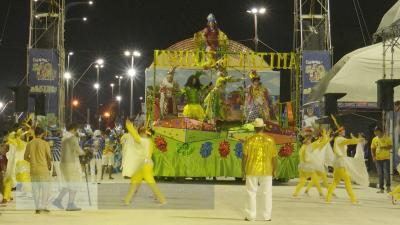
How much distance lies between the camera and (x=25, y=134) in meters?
14.9

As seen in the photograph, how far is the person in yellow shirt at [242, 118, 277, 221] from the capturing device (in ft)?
34.8

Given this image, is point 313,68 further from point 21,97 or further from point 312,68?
point 21,97

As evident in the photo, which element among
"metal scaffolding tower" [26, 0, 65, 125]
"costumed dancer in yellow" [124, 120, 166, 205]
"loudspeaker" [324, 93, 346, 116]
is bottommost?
"costumed dancer in yellow" [124, 120, 166, 205]

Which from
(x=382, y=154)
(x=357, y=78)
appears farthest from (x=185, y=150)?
(x=357, y=78)

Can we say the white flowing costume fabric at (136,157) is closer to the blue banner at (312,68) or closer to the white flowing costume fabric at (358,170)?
the white flowing costume fabric at (358,170)

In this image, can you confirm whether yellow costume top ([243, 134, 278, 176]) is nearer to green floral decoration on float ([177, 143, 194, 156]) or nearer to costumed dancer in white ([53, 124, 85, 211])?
costumed dancer in white ([53, 124, 85, 211])

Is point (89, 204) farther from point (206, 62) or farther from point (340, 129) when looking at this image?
point (206, 62)

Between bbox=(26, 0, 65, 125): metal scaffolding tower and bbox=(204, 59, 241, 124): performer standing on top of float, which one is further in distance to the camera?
bbox=(26, 0, 65, 125): metal scaffolding tower

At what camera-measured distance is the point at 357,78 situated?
89.1 ft

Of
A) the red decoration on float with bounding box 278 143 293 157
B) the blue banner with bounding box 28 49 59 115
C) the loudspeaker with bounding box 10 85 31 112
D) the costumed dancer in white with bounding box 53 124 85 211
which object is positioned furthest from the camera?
the blue banner with bounding box 28 49 59 115

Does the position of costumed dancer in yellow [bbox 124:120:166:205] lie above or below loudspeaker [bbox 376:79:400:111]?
below

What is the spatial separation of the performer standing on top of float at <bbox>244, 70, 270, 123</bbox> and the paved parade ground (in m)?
6.08

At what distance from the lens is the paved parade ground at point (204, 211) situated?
10570mm

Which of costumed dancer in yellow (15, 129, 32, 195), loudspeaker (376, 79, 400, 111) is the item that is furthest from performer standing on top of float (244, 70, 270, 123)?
costumed dancer in yellow (15, 129, 32, 195)
